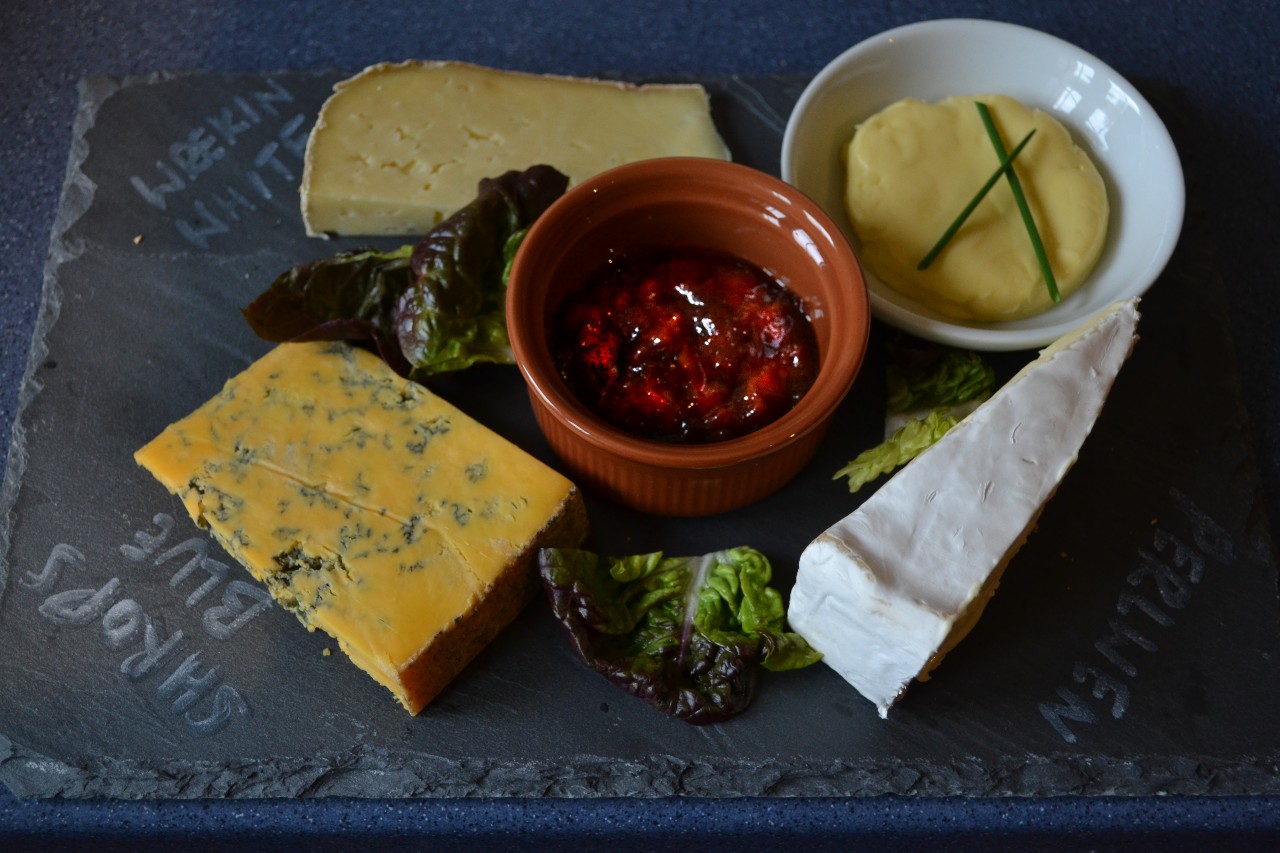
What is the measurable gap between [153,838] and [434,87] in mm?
2042

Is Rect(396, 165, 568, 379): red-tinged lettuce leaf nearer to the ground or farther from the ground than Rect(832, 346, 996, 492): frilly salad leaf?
farther from the ground

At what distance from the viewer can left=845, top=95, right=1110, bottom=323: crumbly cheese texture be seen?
2.74 metres

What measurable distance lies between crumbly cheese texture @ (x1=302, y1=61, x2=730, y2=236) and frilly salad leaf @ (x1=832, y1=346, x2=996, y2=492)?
84 centimetres

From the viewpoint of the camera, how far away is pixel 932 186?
2803 millimetres

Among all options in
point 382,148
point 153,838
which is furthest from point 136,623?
point 382,148

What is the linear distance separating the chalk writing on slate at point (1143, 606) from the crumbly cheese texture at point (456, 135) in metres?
1.54

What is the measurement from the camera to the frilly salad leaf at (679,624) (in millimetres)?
2447

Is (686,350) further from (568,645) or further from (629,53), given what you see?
(629,53)

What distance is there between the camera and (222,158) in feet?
10.6

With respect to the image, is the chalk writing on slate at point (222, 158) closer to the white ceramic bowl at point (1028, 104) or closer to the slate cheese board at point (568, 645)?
the slate cheese board at point (568, 645)

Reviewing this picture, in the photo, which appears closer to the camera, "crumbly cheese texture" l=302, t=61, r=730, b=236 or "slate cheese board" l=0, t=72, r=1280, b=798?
"slate cheese board" l=0, t=72, r=1280, b=798

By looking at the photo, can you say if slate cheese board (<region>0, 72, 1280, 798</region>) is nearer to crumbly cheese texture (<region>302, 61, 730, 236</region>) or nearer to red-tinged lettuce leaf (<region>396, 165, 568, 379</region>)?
red-tinged lettuce leaf (<region>396, 165, 568, 379</region>)

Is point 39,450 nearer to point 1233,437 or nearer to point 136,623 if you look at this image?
point 136,623

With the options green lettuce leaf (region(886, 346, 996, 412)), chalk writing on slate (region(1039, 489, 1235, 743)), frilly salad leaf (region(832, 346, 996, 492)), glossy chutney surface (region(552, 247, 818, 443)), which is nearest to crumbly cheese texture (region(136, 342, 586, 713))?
glossy chutney surface (region(552, 247, 818, 443))
